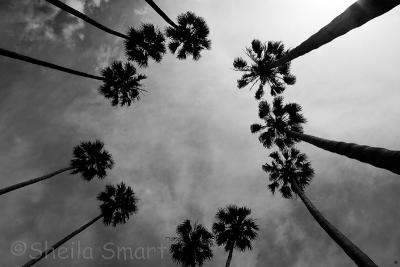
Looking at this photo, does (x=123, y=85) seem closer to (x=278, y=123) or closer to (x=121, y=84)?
(x=121, y=84)

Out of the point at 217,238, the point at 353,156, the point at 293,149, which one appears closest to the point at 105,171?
the point at 217,238

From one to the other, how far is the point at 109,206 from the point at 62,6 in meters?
17.4

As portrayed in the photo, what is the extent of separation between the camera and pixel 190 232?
21188 mm

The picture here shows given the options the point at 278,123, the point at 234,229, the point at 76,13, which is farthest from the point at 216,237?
the point at 76,13

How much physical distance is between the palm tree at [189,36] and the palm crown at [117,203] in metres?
12.5

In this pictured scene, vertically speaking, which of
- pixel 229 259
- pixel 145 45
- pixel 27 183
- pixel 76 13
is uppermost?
pixel 145 45

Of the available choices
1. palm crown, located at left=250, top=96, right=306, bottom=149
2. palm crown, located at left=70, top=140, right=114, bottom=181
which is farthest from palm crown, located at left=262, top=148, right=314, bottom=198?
palm crown, located at left=70, top=140, right=114, bottom=181

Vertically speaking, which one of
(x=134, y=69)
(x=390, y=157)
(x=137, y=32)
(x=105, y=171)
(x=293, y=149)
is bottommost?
(x=390, y=157)

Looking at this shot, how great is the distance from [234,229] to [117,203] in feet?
32.0

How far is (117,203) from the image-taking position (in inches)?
907

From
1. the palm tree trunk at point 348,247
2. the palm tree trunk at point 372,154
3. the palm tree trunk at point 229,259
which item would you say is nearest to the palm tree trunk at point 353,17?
the palm tree trunk at point 372,154

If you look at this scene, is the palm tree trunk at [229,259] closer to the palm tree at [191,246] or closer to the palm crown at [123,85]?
the palm tree at [191,246]

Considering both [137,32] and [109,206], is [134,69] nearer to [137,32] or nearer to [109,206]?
[137,32]

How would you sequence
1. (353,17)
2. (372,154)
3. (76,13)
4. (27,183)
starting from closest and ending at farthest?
(353,17)
(372,154)
(76,13)
(27,183)
